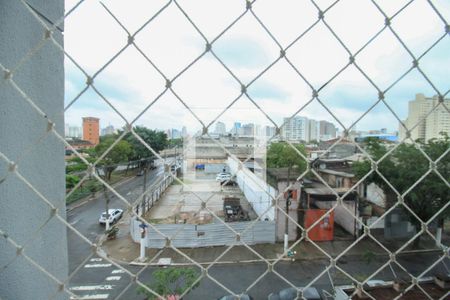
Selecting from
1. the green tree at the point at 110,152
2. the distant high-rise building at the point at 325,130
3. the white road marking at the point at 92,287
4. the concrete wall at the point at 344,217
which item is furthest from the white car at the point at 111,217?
the distant high-rise building at the point at 325,130

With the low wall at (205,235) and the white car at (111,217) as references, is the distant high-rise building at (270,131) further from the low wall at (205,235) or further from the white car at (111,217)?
the white car at (111,217)

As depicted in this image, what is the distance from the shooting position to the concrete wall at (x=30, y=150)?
14.5 inches

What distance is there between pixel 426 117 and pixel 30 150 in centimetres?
75

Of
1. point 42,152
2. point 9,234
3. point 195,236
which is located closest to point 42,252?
point 9,234

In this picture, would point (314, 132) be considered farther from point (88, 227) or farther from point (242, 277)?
point (88, 227)

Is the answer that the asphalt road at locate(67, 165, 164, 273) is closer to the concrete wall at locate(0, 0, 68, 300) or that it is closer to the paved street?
the paved street

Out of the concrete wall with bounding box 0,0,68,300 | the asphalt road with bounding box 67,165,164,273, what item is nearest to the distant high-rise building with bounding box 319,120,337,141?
the concrete wall with bounding box 0,0,68,300

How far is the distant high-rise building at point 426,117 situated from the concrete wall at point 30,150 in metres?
0.70

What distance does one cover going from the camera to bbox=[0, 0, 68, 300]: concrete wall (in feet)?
1.21

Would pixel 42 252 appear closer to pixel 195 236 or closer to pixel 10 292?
pixel 10 292

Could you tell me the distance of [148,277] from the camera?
368 centimetres

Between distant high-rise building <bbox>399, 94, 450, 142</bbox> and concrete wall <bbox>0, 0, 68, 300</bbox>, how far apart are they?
27.5 inches

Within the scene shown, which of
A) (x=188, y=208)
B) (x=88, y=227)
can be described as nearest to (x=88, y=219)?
(x=88, y=227)

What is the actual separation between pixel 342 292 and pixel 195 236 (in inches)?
108
